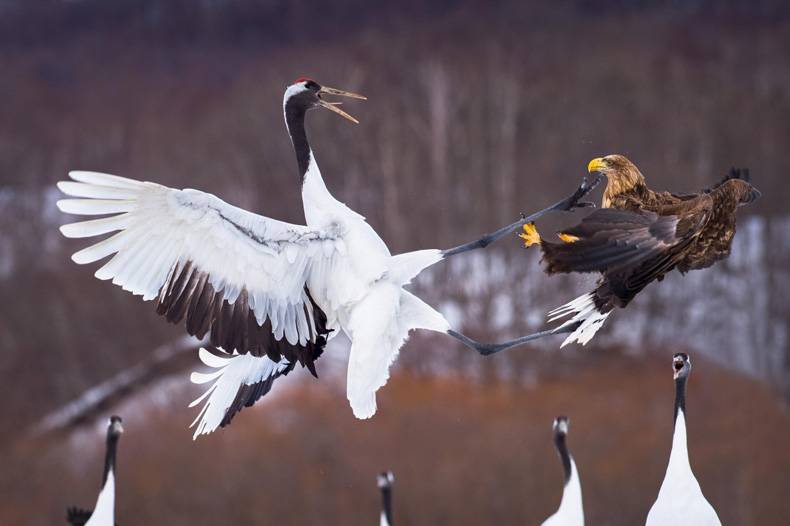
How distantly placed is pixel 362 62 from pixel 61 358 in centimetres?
403

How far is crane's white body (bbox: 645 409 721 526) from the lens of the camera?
4270mm

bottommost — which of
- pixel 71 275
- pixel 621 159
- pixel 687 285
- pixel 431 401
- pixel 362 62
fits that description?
pixel 621 159

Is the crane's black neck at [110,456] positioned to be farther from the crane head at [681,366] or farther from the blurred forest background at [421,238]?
the blurred forest background at [421,238]

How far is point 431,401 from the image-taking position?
33.3ft

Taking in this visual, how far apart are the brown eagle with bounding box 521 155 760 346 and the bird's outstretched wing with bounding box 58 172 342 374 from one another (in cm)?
Result: 75

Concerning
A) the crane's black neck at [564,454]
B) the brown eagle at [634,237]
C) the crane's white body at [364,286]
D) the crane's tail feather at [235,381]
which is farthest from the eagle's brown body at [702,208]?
the crane's black neck at [564,454]

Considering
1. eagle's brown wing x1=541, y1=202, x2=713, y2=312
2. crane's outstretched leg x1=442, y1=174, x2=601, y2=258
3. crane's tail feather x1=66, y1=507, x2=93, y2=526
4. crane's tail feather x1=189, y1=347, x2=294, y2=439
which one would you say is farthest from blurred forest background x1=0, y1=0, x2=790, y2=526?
eagle's brown wing x1=541, y1=202, x2=713, y2=312

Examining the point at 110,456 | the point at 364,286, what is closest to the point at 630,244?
the point at 364,286

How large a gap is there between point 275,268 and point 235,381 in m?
0.61

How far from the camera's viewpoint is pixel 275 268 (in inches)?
146

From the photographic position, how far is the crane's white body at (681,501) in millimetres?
4270

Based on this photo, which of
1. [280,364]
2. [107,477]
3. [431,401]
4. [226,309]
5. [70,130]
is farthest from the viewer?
[70,130]

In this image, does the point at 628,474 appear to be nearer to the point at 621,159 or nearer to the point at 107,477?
the point at 107,477

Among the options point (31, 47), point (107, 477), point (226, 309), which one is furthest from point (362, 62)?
point (226, 309)
